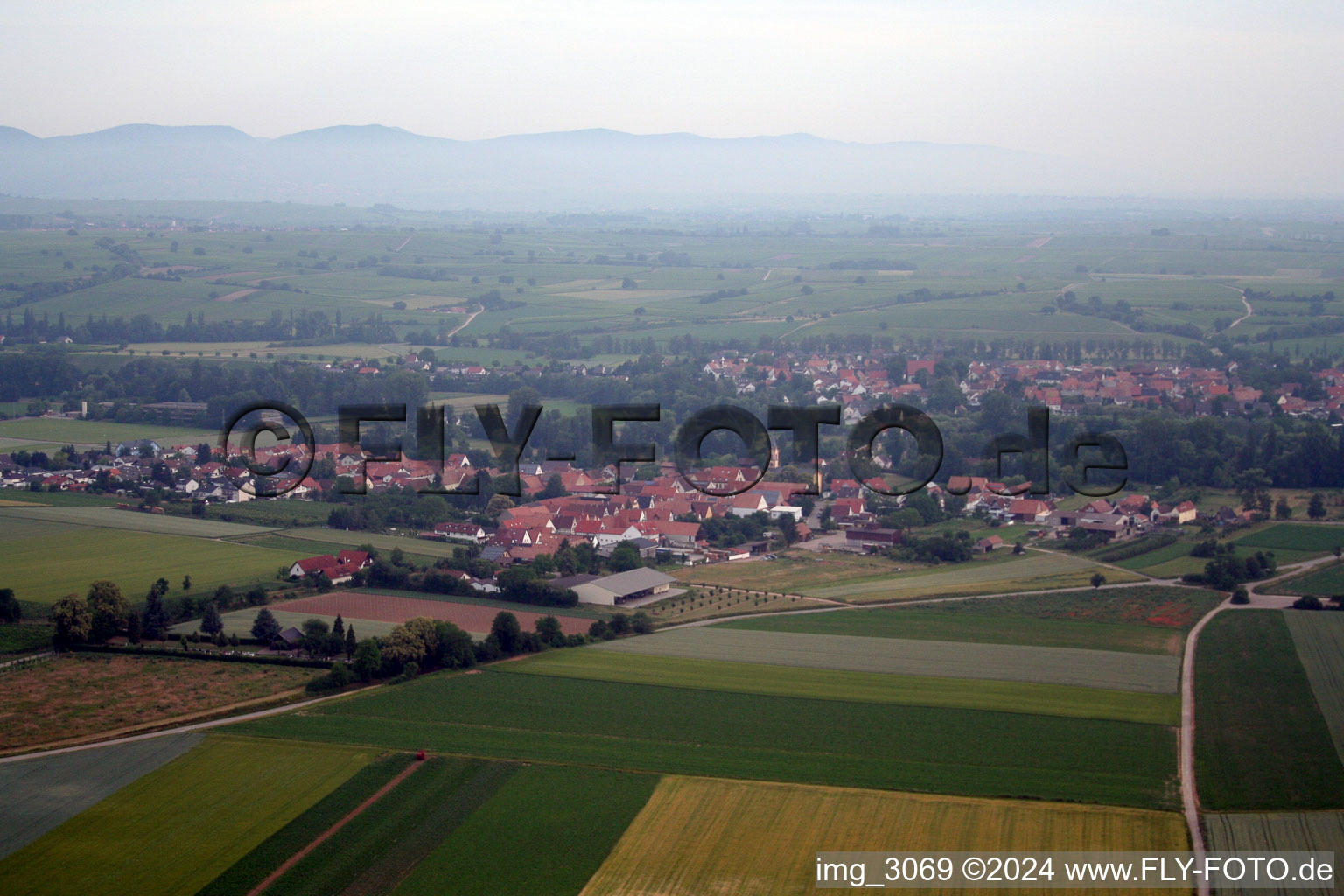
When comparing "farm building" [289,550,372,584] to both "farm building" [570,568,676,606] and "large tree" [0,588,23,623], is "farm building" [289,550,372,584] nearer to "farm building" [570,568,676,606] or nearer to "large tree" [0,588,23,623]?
"farm building" [570,568,676,606]

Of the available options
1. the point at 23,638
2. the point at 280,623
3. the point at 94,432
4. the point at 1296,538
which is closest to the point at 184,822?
the point at 280,623

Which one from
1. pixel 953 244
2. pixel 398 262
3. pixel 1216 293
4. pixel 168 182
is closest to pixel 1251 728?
pixel 1216 293

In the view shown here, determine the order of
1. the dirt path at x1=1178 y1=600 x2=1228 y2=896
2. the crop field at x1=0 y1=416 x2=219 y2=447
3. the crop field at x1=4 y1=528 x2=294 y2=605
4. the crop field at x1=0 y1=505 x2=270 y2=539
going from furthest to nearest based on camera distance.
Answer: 1. the crop field at x1=0 y1=416 x2=219 y2=447
2. the crop field at x1=0 y1=505 x2=270 y2=539
3. the crop field at x1=4 y1=528 x2=294 y2=605
4. the dirt path at x1=1178 y1=600 x2=1228 y2=896

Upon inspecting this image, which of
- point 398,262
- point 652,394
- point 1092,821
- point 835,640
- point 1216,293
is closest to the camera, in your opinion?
point 1092,821

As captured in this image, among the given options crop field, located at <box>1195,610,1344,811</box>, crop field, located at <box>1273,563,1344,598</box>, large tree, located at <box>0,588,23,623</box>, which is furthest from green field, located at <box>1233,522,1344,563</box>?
large tree, located at <box>0,588,23,623</box>

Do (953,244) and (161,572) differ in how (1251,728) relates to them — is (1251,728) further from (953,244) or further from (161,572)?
(953,244)

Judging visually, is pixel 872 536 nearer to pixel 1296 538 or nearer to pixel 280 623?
pixel 1296 538
